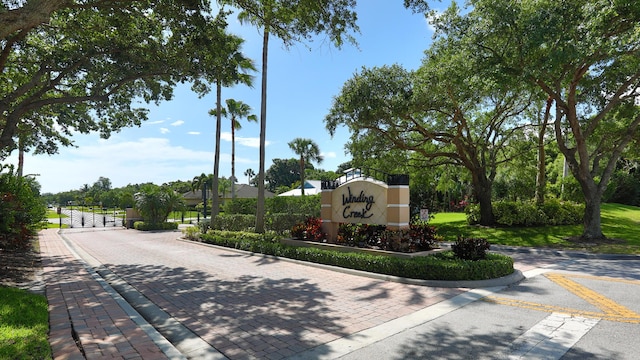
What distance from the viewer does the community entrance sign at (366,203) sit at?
1034 cm

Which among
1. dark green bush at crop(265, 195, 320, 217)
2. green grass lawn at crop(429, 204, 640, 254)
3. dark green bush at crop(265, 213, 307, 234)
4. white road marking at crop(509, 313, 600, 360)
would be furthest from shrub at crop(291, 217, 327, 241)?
dark green bush at crop(265, 195, 320, 217)

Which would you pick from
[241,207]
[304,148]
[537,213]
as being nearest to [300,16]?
[537,213]

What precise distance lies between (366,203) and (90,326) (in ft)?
25.5

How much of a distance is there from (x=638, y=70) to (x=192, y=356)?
17.4m

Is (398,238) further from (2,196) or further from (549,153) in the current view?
(549,153)

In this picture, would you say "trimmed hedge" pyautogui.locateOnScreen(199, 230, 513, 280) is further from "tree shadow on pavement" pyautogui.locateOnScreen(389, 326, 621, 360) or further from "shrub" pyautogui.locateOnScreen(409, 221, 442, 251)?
"tree shadow on pavement" pyautogui.locateOnScreen(389, 326, 621, 360)

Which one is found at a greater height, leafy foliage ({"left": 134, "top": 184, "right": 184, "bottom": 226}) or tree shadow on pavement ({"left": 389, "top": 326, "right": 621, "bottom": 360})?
leafy foliage ({"left": 134, "top": 184, "right": 184, "bottom": 226})

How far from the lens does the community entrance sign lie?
10.3 metres

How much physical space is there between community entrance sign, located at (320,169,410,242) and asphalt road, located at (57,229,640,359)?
7.10ft

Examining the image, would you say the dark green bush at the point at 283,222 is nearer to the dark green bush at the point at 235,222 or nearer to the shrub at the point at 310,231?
the dark green bush at the point at 235,222

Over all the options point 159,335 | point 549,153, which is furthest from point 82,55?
point 549,153

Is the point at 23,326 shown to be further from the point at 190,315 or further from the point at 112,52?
the point at 112,52

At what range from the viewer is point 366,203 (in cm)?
1126

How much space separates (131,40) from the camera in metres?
12.3
